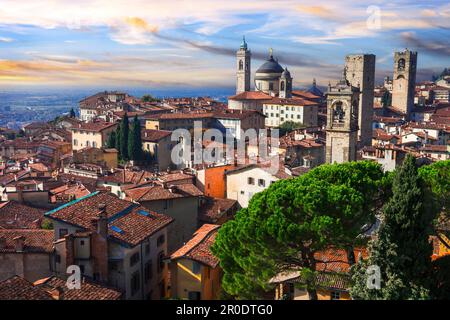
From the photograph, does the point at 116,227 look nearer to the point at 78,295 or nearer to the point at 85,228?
the point at 85,228

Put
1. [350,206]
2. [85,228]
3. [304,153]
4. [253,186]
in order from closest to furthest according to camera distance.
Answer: [350,206]
[85,228]
[253,186]
[304,153]

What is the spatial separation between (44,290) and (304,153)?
2341 cm

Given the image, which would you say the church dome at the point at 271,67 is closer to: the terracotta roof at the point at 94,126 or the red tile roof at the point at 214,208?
the terracotta roof at the point at 94,126

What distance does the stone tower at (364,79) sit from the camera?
4478 cm

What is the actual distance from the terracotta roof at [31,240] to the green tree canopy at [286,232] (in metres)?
4.81

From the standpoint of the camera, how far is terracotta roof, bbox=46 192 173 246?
13.3 metres

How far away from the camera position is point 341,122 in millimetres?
23172

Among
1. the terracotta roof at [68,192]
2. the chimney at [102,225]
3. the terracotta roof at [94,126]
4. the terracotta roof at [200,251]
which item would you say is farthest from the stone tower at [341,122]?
the terracotta roof at [94,126]

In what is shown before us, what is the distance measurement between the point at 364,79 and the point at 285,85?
17547 mm

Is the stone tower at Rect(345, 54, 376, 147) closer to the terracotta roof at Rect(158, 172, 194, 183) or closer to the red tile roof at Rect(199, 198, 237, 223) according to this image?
the terracotta roof at Rect(158, 172, 194, 183)
